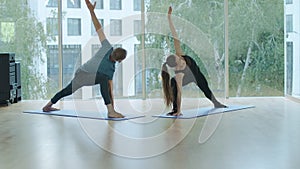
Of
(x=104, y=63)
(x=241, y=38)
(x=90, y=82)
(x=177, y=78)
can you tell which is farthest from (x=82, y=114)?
(x=241, y=38)

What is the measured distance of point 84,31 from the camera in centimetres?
718

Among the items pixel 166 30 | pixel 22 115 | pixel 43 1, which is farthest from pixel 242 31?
pixel 22 115

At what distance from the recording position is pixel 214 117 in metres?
5.18

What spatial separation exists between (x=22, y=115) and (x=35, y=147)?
2055 millimetres

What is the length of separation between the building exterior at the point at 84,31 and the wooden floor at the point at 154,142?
1.58m

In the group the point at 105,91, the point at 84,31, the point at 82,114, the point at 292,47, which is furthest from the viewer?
the point at 84,31

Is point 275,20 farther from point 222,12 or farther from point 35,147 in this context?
point 35,147

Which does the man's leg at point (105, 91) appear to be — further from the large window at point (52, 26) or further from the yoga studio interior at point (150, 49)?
the large window at point (52, 26)

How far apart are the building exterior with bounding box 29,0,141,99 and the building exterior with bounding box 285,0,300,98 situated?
243 cm

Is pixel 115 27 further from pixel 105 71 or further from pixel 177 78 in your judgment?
pixel 177 78

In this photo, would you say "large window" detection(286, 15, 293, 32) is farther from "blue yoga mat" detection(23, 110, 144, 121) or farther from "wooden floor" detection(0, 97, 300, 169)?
"blue yoga mat" detection(23, 110, 144, 121)

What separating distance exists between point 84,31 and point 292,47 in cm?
339

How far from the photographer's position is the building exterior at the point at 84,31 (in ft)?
23.3

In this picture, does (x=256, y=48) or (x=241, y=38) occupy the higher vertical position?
(x=241, y=38)
